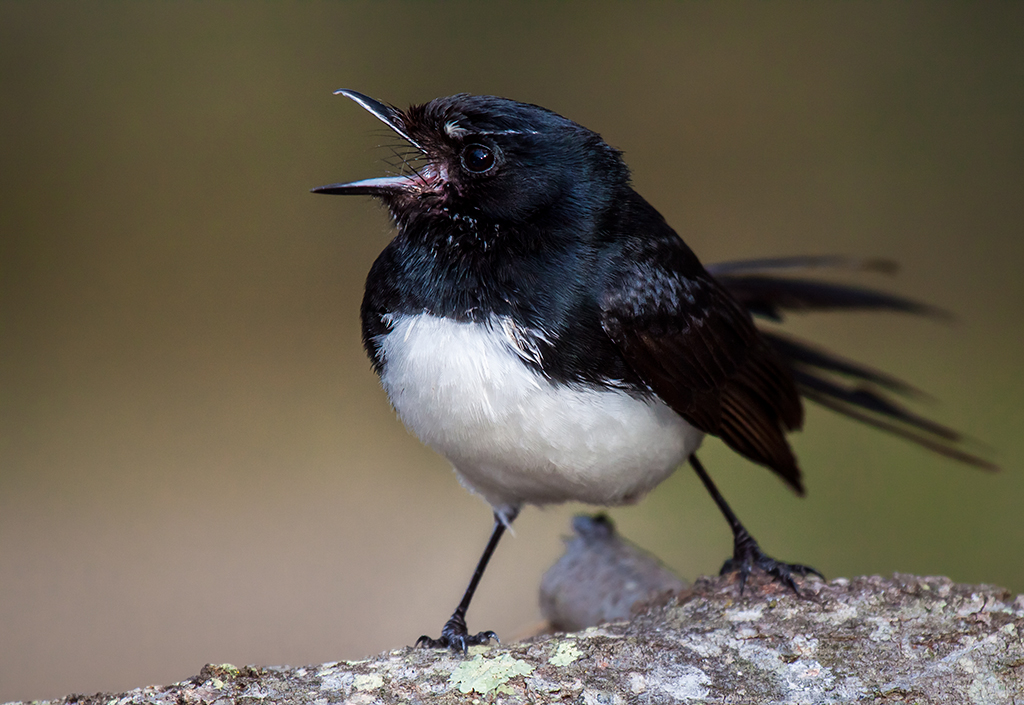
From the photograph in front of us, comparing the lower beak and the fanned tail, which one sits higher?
the lower beak

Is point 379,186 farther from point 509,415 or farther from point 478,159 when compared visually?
point 509,415

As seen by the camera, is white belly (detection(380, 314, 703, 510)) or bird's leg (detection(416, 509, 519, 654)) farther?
bird's leg (detection(416, 509, 519, 654))

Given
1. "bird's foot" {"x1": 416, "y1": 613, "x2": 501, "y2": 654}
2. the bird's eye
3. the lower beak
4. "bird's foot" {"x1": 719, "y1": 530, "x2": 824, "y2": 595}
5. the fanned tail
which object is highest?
the bird's eye

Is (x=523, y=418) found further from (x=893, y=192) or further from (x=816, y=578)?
(x=893, y=192)

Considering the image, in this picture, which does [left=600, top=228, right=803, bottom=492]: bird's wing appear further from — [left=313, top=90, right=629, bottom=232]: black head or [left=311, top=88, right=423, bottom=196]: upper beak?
[left=311, top=88, right=423, bottom=196]: upper beak

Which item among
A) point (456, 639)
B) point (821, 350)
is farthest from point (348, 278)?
point (456, 639)

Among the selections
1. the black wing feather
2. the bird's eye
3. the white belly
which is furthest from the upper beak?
the black wing feather

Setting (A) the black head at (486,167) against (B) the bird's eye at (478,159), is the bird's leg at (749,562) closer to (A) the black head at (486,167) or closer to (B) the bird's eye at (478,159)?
(A) the black head at (486,167)
